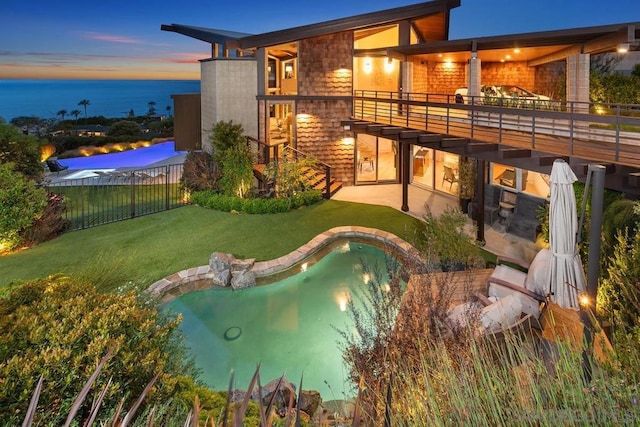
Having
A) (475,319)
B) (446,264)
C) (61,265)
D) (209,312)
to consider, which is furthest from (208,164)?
(475,319)

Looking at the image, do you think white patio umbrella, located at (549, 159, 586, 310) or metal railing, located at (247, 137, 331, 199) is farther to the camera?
metal railing, located at (247, 137, 331, 199)

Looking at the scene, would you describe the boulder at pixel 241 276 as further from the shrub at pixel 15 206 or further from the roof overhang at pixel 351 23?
the roof overhang at pixel 351 23

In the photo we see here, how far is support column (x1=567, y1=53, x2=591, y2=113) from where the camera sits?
14.6 meters

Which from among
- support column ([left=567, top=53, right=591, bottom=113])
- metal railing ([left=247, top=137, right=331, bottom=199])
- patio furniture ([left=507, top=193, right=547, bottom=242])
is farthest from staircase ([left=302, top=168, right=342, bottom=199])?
support column ([left=567, top=53, right=591, bottom=113])

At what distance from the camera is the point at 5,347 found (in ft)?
12.3

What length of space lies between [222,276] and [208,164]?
8588mm

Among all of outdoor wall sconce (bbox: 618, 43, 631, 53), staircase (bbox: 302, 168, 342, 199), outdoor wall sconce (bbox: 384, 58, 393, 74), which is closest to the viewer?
outdoor wall sconce (bbox: 618, 43, 631, 53)

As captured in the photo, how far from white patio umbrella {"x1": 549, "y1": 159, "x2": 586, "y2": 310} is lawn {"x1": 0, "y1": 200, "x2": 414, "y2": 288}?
11.0 feet

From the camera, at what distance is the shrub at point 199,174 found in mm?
17156

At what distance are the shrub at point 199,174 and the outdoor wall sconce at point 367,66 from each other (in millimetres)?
7687

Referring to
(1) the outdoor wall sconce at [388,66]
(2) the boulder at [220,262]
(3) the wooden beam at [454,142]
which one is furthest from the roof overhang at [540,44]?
(2) the boulder at [220,262]

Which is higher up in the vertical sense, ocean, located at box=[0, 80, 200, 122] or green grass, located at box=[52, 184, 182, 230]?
ocean, located at box=[0, 80, 200, 122]

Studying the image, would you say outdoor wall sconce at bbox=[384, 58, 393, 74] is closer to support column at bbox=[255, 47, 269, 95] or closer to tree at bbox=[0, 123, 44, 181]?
support column at bbox=[255, 47, 269, 95]

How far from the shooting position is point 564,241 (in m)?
6.89
